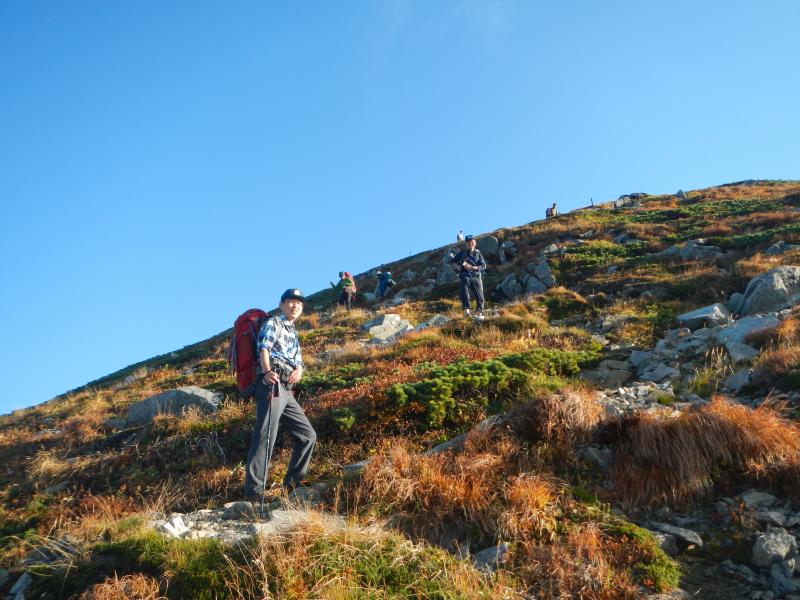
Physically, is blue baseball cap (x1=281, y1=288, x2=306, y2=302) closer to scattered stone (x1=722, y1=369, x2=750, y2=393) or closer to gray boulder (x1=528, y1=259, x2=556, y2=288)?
scattered stone (x1=722, y1=369, x2=750, y2=393)

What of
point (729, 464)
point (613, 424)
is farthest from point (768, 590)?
point (613, 424)

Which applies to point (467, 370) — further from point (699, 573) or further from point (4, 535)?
point (4, 535)

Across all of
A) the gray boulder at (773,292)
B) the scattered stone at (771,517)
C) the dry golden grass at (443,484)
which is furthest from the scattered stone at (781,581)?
the gray boulder at (773,292)

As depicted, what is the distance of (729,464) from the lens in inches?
181

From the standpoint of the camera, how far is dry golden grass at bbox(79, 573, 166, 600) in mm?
3350

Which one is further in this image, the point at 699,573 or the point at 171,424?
the point at 171,424

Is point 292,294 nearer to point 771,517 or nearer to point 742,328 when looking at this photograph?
point 771,517

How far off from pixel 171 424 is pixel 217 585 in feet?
17.1

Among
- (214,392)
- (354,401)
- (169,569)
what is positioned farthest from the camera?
(214,392)

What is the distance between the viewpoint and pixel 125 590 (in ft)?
11.2

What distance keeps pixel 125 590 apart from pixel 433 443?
3.71 m

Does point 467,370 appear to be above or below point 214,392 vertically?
below

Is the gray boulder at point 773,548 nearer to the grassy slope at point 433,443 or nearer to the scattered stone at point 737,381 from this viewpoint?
the grassy slope at point 433,443

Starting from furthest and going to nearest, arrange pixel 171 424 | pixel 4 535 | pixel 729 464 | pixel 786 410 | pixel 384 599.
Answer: pixel 171 424, pixel 4 535, pixel 786 410, pixel 729 464, pixel 384 599
